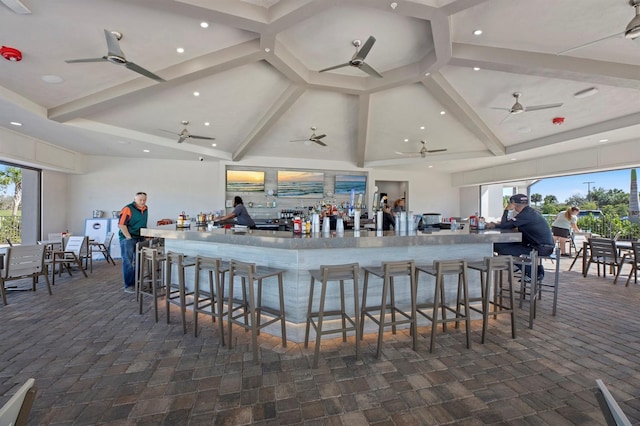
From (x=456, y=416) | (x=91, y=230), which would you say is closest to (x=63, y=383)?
(x=456, y=416)

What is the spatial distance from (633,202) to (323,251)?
9.27 metres

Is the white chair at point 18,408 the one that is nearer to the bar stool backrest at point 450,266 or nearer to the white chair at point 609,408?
the white chair at point 609,408

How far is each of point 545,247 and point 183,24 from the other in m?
5.66

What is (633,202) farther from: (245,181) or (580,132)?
(245,181)

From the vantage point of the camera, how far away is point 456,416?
179 centimetres

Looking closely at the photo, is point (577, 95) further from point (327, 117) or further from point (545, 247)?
point (327, 117)

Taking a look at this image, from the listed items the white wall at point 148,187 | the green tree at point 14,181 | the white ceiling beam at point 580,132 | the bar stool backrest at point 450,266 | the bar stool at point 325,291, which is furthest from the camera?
the white wall at point 148,187

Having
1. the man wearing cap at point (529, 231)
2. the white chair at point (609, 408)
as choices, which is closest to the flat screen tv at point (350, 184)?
the man wearing cap at point (529, 231)

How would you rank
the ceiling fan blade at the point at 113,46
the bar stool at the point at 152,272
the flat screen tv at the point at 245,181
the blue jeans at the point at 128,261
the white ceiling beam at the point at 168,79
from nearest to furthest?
the ceiling fan blade at the point at 113,46
the bar stool at the point at 152,272
the white ceiling beam at the point at 168,79
the blue jeans at the point at 128,261
the flat screen tv at the point at 245,181

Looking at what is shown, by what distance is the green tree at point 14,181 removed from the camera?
6.11 meters

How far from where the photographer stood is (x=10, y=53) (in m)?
3.27

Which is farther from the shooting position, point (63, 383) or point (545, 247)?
point (545, 247)

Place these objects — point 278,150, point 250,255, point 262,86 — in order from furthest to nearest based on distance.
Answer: point 278,150
point 262,86
point 250,255

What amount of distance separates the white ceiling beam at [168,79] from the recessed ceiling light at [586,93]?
552cm
